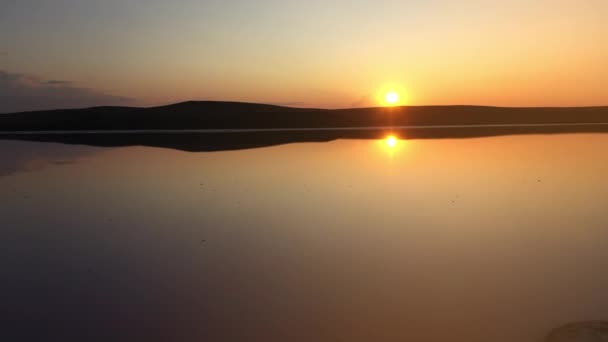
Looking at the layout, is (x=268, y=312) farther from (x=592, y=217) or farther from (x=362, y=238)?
(x=592, y=217)

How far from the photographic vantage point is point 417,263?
4449mm

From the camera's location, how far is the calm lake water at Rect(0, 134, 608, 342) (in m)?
3.31

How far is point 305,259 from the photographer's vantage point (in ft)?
15.1

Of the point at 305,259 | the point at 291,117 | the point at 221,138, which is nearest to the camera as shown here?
the point at 305,259

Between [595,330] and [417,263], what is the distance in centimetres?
167

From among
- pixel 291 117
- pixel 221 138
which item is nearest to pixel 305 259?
pixel 221 138

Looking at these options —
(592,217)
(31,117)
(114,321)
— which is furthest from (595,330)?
(31,117)

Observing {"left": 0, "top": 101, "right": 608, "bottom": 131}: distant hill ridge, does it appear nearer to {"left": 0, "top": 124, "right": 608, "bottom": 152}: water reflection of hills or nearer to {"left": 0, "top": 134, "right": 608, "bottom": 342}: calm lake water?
{"left": 0, "top": 124, "right": 608, "bottom": 152}: water reflection of hills

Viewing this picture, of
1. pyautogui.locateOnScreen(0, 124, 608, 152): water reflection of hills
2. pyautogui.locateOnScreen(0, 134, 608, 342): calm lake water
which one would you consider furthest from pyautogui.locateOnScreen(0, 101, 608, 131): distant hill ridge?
pyautogui.locateOnScreen(0, 134, 608, 342): calm lake water

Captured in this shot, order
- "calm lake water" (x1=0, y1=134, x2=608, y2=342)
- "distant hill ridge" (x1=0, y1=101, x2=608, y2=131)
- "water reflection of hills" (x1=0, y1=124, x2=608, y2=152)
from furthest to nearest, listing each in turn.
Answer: "distant hill ridge" (x1=0, y1=101, x2=608, y2=131) → "water reflection of hills" (x1=0, y1=124, x2=608, y2=152) → "calm lake water" (x1=0, y1=134, x2=608, y2=342)

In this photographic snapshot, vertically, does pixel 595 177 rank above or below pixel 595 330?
above

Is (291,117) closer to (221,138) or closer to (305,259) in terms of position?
(221,138)

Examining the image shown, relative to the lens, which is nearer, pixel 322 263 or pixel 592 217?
pixel 322 263

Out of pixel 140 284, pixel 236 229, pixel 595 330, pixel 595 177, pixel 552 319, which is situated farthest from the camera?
pixel 595 177
